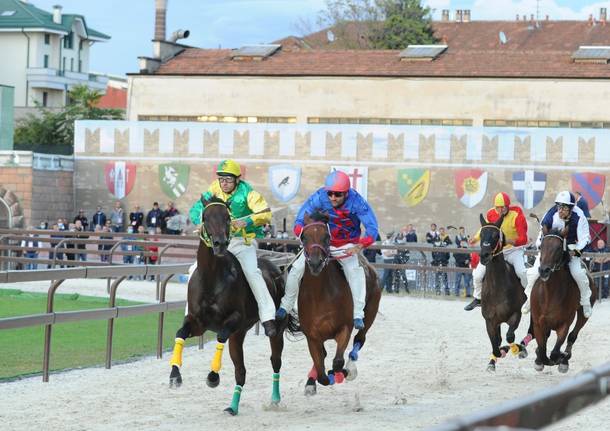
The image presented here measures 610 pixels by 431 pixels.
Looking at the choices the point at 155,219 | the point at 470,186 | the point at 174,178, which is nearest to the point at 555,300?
the point at 155,219

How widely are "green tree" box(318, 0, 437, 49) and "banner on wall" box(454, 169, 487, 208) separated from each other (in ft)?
108

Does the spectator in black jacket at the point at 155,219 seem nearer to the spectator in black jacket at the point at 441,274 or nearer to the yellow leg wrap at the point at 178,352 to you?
the spectator in black jacket at the point at 441,274

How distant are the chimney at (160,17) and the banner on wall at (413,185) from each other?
67.7ft

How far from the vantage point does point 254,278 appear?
11.4 meters

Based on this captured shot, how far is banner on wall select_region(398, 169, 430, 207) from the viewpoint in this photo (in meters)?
47.0

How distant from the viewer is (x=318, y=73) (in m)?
54.8

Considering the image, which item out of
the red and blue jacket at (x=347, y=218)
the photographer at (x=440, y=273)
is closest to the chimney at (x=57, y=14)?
the photographer at (x=440, y=273)

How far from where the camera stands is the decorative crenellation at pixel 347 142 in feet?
151

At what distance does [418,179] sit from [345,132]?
3.36m

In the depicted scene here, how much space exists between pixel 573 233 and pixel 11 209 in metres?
35.9

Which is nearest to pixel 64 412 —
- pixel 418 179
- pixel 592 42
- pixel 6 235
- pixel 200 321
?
pixel 200 321

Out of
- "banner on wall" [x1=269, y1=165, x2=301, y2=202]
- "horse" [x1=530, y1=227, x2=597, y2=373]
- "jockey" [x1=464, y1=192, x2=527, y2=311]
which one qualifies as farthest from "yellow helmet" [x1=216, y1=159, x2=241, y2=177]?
"banner on wall" [x1=269, y1=165, x2=301, y2=202]

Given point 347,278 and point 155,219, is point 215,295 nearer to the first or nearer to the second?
point 347,278

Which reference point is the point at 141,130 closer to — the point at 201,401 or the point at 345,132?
the point at 345,132
